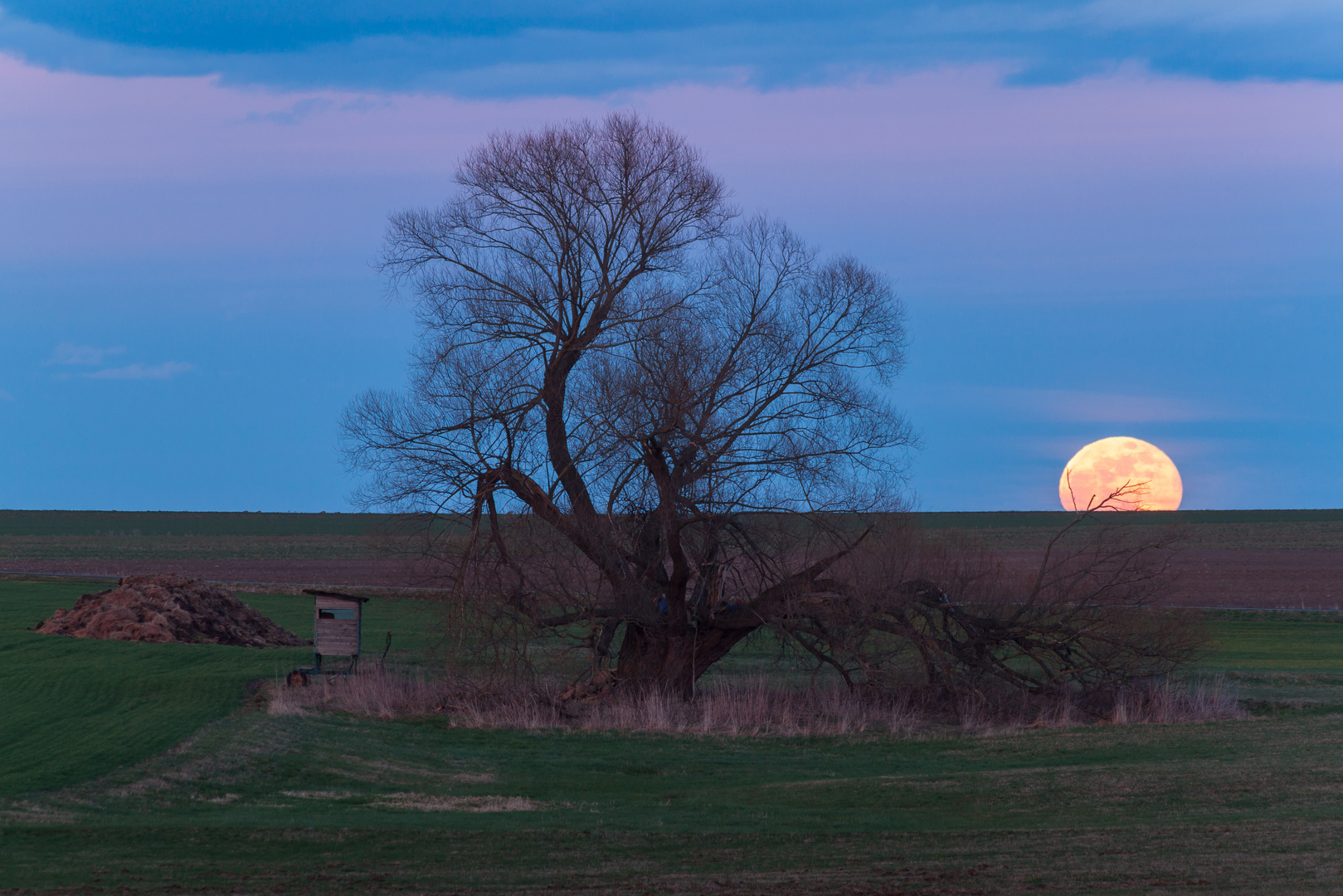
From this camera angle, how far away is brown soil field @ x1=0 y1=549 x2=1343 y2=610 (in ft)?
175

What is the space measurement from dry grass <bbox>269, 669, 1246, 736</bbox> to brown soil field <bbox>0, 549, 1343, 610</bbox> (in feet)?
81.3

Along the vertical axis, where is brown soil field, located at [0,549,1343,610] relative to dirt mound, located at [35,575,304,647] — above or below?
above

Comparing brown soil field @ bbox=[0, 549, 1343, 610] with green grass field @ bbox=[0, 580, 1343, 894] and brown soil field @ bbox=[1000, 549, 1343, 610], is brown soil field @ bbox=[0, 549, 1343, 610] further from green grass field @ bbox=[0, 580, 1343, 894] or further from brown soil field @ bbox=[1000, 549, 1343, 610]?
green grass field @ bbox=[0, 580, 1343, 894]

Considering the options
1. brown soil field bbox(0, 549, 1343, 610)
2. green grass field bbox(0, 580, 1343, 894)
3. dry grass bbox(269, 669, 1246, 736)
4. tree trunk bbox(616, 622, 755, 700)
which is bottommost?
green grass field bbox(0, 580, 1343, 894)

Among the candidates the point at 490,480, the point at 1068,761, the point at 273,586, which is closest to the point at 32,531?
the point at 273,586

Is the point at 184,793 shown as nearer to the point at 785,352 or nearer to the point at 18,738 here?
the point at 18,738

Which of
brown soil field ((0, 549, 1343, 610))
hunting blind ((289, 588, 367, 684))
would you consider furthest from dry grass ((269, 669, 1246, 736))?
brown soil field ((0, 549, 1343, 610))

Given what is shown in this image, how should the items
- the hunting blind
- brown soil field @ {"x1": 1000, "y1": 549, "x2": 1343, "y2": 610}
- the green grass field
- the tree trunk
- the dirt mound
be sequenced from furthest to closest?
brown soil field @ {"x1": 1000, "y1": 549, "x2": 1343, "y2": 610}, the dirt mound, the hunting blind, the tree trunk, the green grass field

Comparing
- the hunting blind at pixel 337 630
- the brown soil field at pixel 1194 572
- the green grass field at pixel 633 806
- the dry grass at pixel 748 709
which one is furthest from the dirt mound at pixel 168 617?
the brown soil field at pixel 1194 572

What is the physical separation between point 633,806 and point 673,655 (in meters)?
10.2

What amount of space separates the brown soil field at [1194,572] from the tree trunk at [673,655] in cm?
2474

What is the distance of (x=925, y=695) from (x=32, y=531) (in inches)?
5322

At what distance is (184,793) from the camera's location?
13500 millimetres

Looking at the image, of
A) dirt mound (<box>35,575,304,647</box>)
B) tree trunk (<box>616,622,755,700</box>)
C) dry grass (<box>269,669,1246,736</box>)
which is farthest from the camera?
dirt mound (<box>35,575,304,647</box>)
